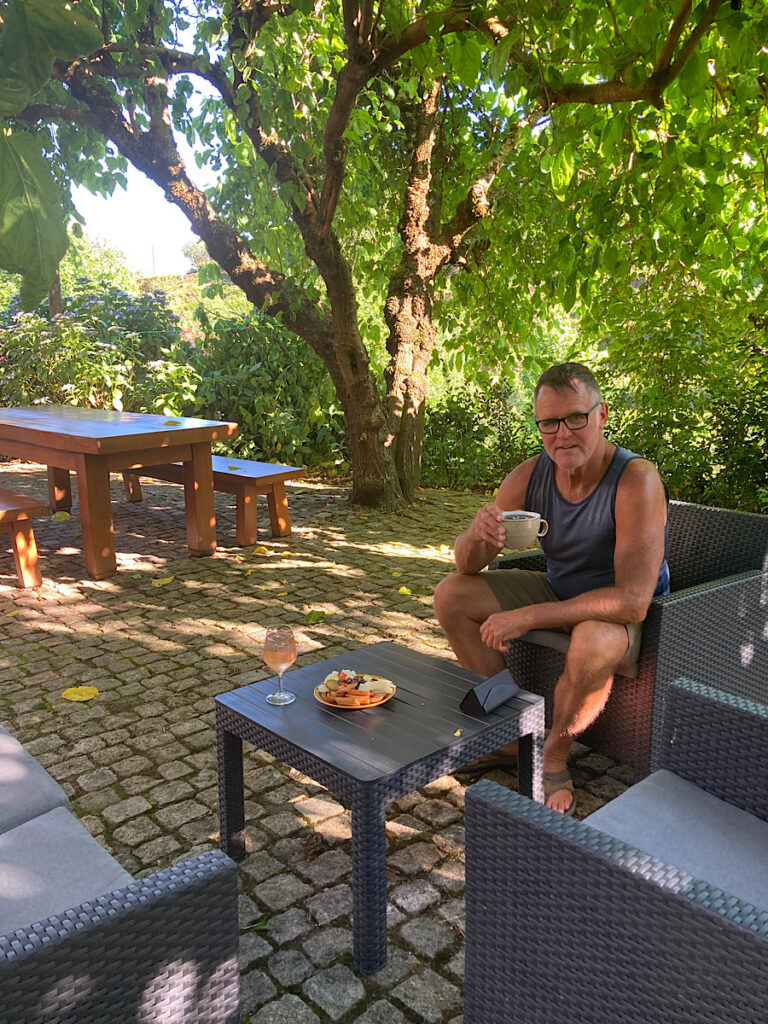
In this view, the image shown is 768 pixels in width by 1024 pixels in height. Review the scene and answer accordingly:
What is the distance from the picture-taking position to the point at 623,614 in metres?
2.77

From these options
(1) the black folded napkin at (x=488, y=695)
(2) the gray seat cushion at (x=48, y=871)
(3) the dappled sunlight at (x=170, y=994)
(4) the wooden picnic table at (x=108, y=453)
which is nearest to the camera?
(3) the dappled sunlight at (x=170, y=994)

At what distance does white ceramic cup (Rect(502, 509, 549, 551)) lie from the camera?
296 centimetres

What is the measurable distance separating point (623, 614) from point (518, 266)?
609cm

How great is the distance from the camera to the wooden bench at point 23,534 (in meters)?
5.32

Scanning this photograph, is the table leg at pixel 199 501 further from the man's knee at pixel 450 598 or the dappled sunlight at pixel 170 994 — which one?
the dappled sunlight at pixel 170 994

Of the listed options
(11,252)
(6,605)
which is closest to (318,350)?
(6,605)

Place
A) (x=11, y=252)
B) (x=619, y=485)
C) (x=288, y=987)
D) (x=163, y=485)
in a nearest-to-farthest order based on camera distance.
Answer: (x=11, y=252) < (x=288, y=987) < (x=619, y=485) < (x=163, y=485)

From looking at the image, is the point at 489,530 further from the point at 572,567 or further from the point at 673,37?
the point at 673,37

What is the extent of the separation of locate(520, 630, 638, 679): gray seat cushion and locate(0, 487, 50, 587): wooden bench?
12.1 feet

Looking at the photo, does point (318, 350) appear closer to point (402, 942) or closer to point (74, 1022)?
point (402, 942)

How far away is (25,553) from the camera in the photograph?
5.44m

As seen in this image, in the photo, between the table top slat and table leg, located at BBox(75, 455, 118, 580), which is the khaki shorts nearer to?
the table top slat

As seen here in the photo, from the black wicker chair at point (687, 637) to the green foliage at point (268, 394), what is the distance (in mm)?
6569

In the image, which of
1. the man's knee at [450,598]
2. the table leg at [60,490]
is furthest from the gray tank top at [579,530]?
the table leg at [60,490]
